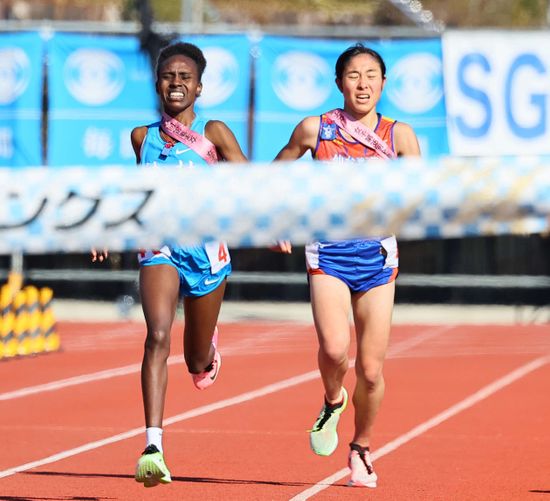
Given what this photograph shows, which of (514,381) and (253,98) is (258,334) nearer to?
(253,98)

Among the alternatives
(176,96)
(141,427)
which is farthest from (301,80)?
(176,96)

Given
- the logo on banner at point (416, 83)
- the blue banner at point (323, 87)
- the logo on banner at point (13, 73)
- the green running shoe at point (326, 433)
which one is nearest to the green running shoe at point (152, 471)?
the green running shoe at point (326, 433)

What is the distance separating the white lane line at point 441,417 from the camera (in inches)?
310

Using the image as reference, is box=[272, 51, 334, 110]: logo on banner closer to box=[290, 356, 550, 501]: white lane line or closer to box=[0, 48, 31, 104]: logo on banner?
box=[0, 48, 31, 104]: logo on banner

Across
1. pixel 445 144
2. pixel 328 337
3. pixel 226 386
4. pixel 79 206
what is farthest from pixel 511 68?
pixel 79 206

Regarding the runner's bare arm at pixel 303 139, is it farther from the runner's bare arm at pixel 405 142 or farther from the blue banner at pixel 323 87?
the blue banner at pixel 323 87

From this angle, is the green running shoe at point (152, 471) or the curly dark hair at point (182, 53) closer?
the green running shoe at point (152, 471)

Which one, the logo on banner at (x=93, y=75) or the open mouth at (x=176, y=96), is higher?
the open mouth at (x=176, y=96)

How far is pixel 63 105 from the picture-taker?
22031 millimetres

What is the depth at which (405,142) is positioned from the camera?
7.02 meters

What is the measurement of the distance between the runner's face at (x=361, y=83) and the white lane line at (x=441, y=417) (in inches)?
75.5

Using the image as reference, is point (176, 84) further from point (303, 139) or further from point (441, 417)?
point (441, 417)

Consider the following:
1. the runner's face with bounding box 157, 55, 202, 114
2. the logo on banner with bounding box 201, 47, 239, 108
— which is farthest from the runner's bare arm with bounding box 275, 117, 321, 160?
the logo on banner with bounding box 201, 47, 239, 108

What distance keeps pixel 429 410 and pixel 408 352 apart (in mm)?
6285
